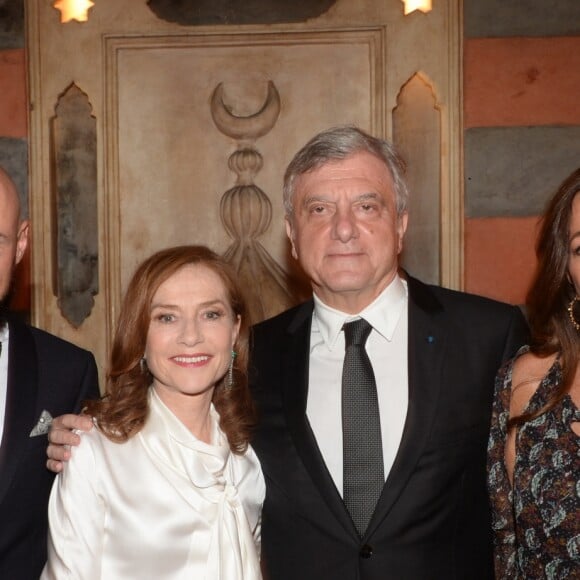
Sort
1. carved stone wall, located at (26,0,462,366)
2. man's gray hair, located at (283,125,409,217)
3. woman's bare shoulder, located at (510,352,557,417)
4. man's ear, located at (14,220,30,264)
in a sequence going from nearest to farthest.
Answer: woman's bare shoulder, located at (510,352,557,417) < man's ear, located at (14,220,30,264) < man's gray hair, located at (283,125,409,217) < carved stone wall, located at (26,0,462,366)

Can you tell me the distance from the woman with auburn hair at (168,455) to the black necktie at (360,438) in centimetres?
27

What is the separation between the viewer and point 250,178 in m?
4.10

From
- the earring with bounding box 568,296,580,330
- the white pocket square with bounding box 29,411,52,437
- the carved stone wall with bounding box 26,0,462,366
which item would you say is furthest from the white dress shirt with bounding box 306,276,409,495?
the carved stone wall with bounding box 26,0,462,366

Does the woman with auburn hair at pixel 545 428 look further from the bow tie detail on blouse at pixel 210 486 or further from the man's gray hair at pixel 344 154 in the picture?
the bow tie detail on blouse at pixel 210 486

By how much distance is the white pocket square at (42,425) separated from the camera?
7.51ft

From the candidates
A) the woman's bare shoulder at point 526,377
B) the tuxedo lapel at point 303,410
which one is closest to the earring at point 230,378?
the tuxedo lapel at point 303,410

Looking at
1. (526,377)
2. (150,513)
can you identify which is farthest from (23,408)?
(526,377)

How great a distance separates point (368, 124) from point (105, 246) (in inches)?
53.7

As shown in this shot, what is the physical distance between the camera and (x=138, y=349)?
2.20 m

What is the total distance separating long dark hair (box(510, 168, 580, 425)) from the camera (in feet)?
7.11

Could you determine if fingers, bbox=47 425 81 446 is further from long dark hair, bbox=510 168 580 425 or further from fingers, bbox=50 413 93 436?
long dark hair, bbox=510 168 580 425

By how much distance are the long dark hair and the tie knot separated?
0.44 meters

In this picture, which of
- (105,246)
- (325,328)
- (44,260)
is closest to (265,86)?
(105,246)

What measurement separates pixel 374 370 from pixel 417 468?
11.7 inches
